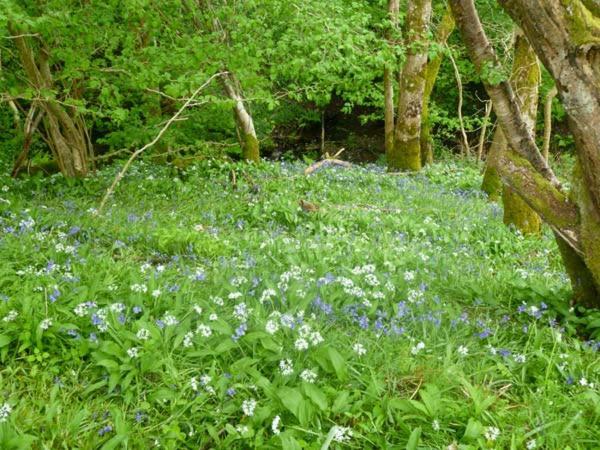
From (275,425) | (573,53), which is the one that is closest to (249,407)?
(275,425)

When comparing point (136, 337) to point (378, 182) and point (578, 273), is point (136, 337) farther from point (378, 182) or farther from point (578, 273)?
point (378, 182)

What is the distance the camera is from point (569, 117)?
347 centimetres

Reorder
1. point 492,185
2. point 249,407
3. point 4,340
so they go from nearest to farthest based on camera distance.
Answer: point 249,407 → point 4,340 → point 492,185

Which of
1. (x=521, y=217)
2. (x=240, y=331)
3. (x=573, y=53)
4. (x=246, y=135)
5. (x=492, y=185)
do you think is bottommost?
(x=492, y=185)

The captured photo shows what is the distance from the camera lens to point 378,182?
35.1 ft

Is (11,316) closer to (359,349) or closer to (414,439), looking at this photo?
(359,349)

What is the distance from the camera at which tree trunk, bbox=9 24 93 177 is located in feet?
26.9

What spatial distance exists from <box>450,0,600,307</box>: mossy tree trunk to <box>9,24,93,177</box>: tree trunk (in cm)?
678

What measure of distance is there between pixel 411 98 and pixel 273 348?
10.00 meters

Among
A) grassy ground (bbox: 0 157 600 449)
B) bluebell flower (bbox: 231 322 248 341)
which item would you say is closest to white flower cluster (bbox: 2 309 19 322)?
grassy ground (bbox: 0 157 600 449)

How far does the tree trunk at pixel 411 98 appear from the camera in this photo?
1162 cm

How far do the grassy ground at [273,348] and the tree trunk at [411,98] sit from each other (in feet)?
23.1

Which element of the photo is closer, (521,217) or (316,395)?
(316,395)

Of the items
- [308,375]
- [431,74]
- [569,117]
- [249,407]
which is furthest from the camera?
[431,74]
